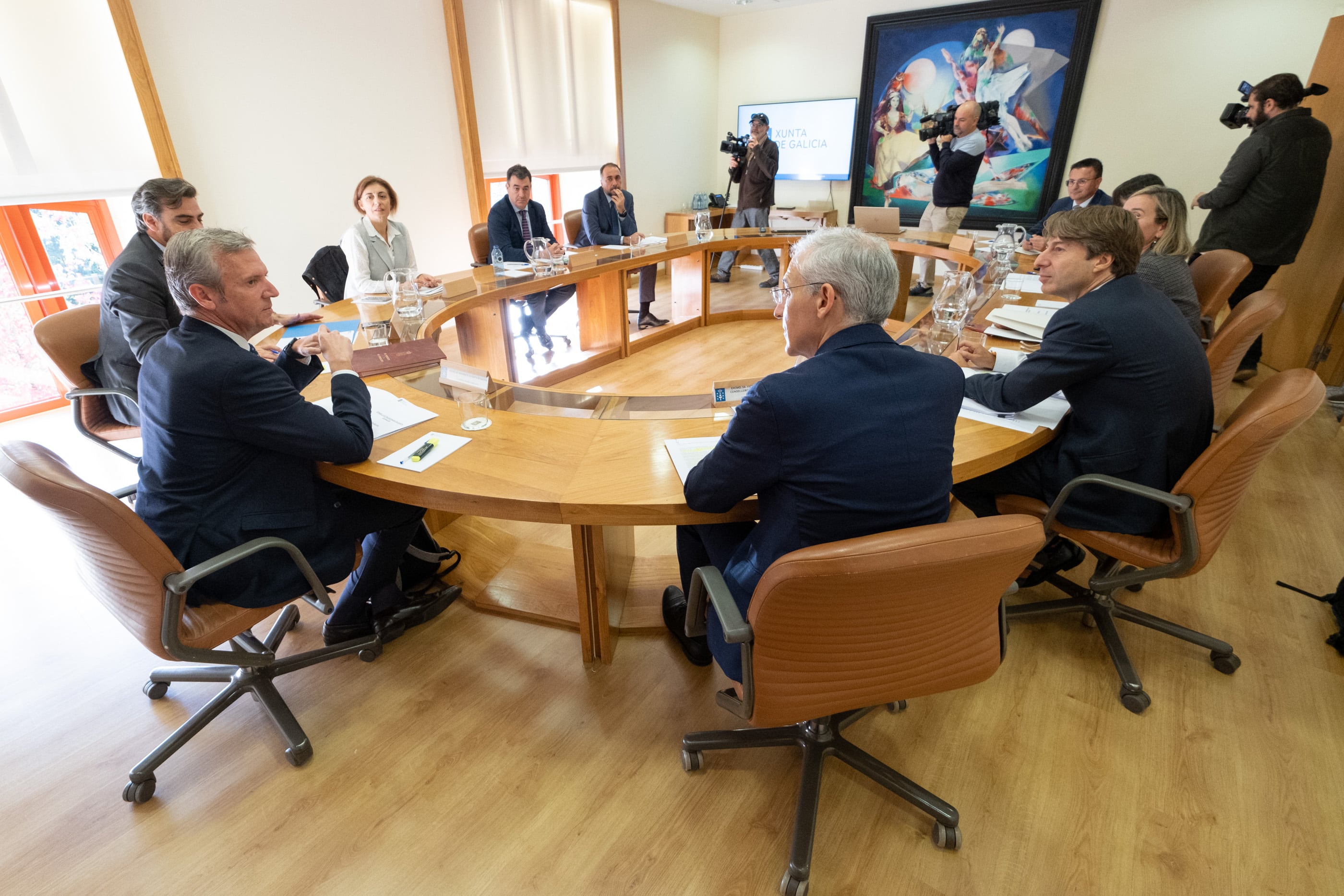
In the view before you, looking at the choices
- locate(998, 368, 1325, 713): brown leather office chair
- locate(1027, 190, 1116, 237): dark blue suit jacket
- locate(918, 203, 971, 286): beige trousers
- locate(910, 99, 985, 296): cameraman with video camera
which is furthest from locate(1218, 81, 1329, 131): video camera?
locate(998, 368, 1325, 713): brown leather office chair

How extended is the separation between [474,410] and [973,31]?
6638 millimetres

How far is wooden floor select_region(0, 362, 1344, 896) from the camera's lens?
1.34 metres

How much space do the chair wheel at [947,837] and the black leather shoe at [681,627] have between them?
0.70 m

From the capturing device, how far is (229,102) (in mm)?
3707

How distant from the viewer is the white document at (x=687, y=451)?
1445mm

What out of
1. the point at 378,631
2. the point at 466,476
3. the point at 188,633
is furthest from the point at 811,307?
the point at 378,631

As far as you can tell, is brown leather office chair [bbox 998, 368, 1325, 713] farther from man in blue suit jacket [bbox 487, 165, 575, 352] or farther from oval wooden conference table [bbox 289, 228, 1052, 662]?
man in blue suit jacket [bbox 487, 165, 575, 352]

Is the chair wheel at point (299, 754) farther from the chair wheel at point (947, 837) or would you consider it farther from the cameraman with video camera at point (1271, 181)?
the cameraman with video camera at point (1271, 181)

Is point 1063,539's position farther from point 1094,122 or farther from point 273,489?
point 1094,122

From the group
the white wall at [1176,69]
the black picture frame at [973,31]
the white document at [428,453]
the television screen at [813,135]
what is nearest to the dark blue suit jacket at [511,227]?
the white document at [428,453]

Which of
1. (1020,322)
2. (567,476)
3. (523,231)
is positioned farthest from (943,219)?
(567,476)

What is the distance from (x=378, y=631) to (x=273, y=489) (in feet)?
2.11

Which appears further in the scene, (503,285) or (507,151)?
(507,151)

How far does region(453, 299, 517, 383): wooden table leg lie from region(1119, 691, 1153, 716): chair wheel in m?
3.01
